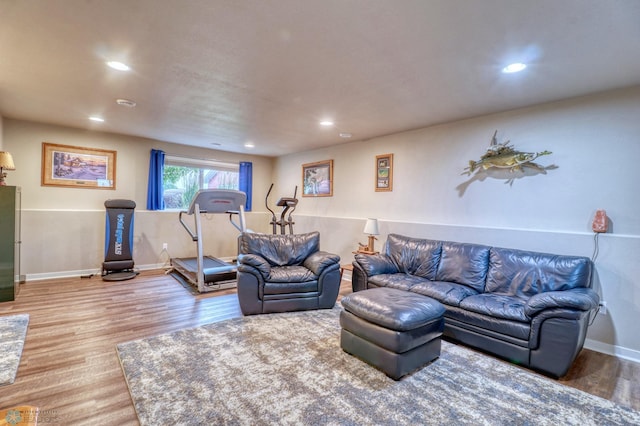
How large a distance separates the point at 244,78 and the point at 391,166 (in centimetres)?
282

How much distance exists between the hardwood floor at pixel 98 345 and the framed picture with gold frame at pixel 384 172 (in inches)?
71.7

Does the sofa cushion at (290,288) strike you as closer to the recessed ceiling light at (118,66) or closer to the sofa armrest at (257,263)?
the sofa armrest at (257,263)

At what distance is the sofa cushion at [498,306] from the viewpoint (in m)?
2.58

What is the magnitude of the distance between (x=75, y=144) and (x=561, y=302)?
6.90 meters

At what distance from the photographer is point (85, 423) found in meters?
1.79

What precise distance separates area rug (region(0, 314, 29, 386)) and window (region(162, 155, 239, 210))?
11.0 feet

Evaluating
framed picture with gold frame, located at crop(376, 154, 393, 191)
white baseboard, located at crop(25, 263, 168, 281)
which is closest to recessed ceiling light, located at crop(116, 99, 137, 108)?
white baseboard, located at crop(25, 263, 168, 281)

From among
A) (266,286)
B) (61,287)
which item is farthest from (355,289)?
(61,287)

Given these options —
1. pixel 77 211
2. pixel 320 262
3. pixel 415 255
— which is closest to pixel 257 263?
pixel 320 262

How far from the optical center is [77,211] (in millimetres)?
5141

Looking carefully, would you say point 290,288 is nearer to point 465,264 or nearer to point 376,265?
point 376,265

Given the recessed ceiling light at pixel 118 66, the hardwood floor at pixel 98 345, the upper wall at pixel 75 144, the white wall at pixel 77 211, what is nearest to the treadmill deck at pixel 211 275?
the hardwood floor at pixel 98 345

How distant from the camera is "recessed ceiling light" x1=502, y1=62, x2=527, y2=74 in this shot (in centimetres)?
246

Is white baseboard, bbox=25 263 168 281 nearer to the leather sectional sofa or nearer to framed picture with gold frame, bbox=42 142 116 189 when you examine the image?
framed picture with gold frame, bbox=42 142 116 189
